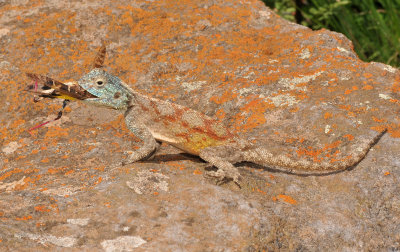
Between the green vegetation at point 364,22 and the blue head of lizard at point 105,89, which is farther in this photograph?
the green vegetation at point 364,22

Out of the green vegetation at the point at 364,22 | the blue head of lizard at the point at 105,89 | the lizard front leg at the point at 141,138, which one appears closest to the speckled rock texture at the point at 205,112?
the lizard front leg at the point at 141,138

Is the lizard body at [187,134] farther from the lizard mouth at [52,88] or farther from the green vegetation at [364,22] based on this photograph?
the green vegetation at [364,22]

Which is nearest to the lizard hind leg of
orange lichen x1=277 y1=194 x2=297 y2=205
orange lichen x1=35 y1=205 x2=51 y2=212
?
orange lichen x1=277 y1=194 x2=297 y2=205

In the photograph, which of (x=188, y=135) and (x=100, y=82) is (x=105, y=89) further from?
(x=188, y=135)

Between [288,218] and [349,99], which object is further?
[349,99]

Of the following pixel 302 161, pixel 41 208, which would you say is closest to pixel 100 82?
pixel 41 208

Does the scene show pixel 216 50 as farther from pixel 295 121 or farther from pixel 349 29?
pixel 349 29

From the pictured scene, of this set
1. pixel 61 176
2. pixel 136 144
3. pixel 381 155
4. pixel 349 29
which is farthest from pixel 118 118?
pixel 349 29
